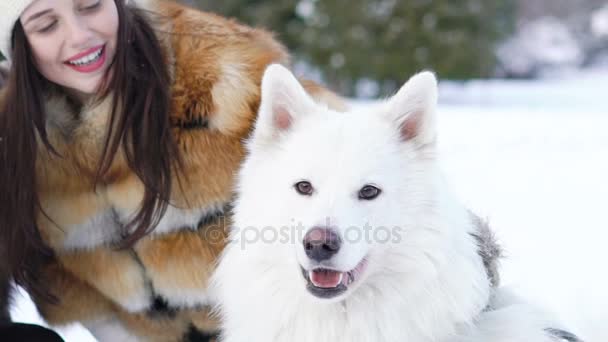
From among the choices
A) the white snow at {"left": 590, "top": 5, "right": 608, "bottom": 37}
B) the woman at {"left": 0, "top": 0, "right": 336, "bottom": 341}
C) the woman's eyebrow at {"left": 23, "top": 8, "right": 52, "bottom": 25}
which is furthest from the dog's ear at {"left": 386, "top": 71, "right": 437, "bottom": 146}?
the white snow at {"left": 590, "top": 5, "right": 608, "bottom": 37}

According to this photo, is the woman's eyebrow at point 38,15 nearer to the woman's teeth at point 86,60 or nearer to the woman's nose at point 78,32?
the woman's nose at point 78,32

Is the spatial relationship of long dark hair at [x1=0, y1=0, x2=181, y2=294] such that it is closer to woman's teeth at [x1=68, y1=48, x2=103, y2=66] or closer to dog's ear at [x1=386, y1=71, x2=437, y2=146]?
woman's teeth at [x1=68, y1=48, x2=103, y2=66]

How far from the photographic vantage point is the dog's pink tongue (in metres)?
1.71

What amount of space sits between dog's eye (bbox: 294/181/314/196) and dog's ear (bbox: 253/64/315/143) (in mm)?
212

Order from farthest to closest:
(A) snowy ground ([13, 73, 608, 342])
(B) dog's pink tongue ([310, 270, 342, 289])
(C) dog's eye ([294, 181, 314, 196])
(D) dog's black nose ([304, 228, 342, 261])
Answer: (A) snowy ground ([13, 73, 608, 342]) < (C) dog's eye ([294, 181, 314, 196]) < (B) dog's pink tongue ([310, 270, 342, 289]) < (D) dog's black nose ([304, 228, 342, 261])

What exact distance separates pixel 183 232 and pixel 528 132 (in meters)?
6.00

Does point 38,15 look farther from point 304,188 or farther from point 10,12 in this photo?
point 304,188

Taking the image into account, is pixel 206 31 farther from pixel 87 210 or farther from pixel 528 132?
pixel 528 132

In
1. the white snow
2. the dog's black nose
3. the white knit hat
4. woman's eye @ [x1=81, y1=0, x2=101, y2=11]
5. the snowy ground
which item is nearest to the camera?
the dog's black nose

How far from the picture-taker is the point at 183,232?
246cm

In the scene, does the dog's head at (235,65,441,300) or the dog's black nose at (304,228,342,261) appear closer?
the dog's black nose at (304,228,342,261)

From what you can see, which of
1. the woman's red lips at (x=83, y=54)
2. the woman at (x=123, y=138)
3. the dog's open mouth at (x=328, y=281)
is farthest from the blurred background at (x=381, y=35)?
the dog's open mouth at (x=328, y=281)

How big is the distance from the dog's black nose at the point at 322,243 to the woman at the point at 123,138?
32.8 inches

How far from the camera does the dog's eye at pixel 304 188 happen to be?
1.82 metres
